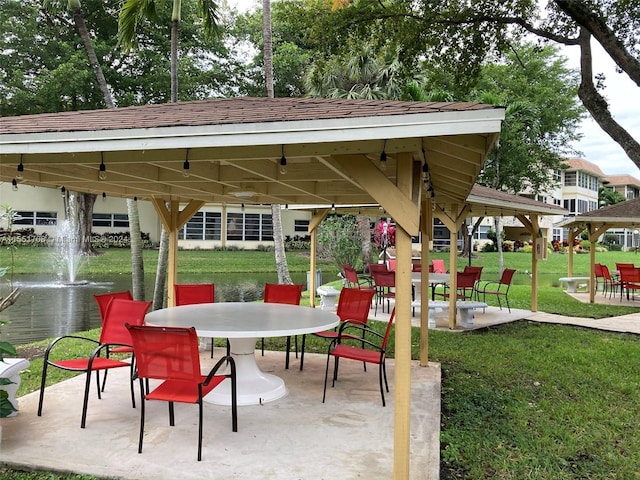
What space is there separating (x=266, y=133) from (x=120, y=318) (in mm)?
2962

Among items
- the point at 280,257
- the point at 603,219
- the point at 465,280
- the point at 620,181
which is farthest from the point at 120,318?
the point at 620,181

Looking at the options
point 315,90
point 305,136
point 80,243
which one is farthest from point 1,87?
point 305,136

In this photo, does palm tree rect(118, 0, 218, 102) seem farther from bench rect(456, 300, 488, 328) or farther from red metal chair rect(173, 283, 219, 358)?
bench rect(456, 300, 488, 328)

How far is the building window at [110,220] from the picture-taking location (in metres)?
29.1

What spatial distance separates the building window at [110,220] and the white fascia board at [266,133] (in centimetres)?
2798

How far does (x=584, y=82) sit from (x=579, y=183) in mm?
38495

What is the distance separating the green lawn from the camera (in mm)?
3719

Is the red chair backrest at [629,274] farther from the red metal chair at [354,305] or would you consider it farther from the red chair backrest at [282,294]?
the red chair backrest at [282,294]

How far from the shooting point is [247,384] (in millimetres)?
4906

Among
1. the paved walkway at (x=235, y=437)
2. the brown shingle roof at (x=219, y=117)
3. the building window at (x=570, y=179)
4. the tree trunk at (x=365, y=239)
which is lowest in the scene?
the paved walkway at (x=235, y=437)

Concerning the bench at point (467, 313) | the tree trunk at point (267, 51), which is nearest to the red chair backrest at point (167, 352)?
the bench at point (467, 313)

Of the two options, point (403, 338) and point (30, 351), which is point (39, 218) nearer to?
point (30, 351)

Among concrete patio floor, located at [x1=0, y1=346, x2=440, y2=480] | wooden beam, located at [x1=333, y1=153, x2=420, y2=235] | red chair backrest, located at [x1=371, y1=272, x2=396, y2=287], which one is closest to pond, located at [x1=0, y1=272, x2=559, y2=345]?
concrete patio floor, located at [x1=0, y1=346, x2=440, y2=480]

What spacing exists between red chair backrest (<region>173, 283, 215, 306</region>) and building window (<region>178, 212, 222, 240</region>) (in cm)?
2355
